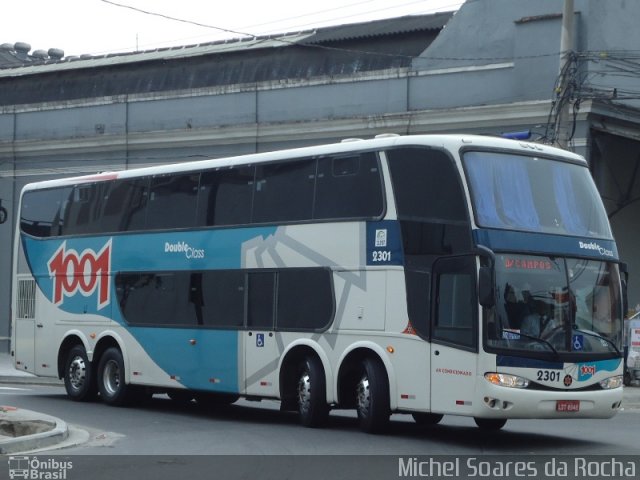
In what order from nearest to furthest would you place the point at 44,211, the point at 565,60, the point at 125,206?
the point at 125,206 < the point at 565,60 < the point at 44,211

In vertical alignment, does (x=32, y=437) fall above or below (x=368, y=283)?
below

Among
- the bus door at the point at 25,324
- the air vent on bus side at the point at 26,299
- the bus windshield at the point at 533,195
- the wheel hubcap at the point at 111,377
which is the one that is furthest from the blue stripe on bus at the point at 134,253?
the bus windshield at the point at 533,195

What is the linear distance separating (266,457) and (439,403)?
2.59 metres

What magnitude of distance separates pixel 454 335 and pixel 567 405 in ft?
5.21

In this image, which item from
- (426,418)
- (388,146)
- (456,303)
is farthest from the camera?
(426,418)

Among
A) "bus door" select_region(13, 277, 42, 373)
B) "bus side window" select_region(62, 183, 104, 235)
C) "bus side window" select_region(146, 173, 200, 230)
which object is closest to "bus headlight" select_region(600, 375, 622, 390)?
"bus side window" select_region(146, 173, 200, 230)

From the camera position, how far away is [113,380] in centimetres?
2158

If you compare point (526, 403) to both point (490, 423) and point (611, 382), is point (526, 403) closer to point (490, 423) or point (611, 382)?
point (611, 382)

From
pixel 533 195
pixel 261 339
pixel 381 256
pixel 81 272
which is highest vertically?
pixel 533 195

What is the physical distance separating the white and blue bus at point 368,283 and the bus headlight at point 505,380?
2cm

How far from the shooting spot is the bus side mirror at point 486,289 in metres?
14.3

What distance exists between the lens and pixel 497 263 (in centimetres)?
1473

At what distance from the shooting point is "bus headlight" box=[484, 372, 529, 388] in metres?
14.5

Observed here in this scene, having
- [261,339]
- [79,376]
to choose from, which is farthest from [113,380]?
[261,339]
